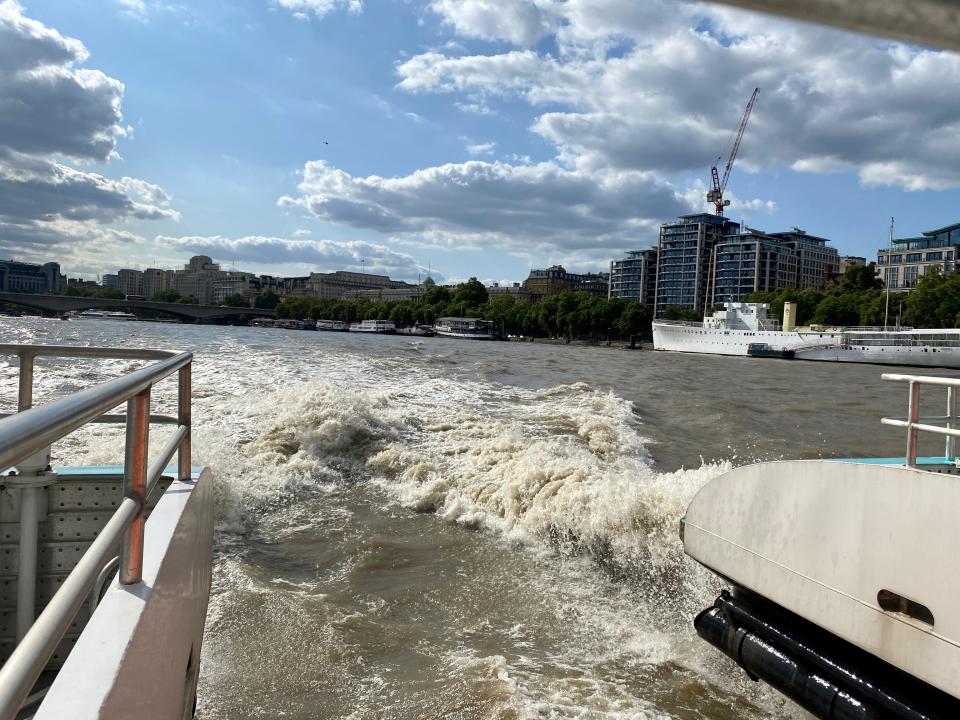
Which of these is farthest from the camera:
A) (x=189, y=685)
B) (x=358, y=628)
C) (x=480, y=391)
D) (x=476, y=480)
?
(x=480, y=391)

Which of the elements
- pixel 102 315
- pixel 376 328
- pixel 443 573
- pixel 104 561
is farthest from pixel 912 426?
pixel 102 315

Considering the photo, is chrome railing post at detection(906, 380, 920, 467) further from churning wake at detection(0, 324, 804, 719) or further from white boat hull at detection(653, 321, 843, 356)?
white boat hull at detection(653, 321, 843, 356)

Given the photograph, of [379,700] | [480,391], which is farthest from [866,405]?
[379,700]

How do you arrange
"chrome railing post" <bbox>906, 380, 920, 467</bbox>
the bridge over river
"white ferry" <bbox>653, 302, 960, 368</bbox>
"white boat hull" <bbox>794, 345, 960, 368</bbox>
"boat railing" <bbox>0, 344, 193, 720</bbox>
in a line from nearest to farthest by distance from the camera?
"boat railing" <bbox>0, 344, 193, 720</bbox>
"chrome railing post" <bbox>906, 380, 920, 467</bbox>
"white boat hull" <bbox>794, 345, 960, 368</bbox>
"white ferry" <bbox>653, 302, 960, 368</bbox>
the bridge over river

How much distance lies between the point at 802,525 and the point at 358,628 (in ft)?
11.2

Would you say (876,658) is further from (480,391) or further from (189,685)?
(480,391)

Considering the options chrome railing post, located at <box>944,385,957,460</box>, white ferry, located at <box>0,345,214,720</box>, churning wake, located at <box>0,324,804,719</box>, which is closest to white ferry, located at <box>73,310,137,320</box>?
churning wake, located at <box>0,324,804,719</box>

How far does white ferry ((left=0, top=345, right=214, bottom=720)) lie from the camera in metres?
1.26

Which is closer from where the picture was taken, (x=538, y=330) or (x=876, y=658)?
(x=876, y=658)

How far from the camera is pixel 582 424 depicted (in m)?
13.9

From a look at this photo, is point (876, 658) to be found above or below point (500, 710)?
above

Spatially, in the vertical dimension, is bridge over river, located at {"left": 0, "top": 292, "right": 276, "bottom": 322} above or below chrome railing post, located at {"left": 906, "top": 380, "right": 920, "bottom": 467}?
above

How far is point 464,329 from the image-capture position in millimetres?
124000

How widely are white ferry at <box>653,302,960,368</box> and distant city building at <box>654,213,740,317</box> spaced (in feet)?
334
